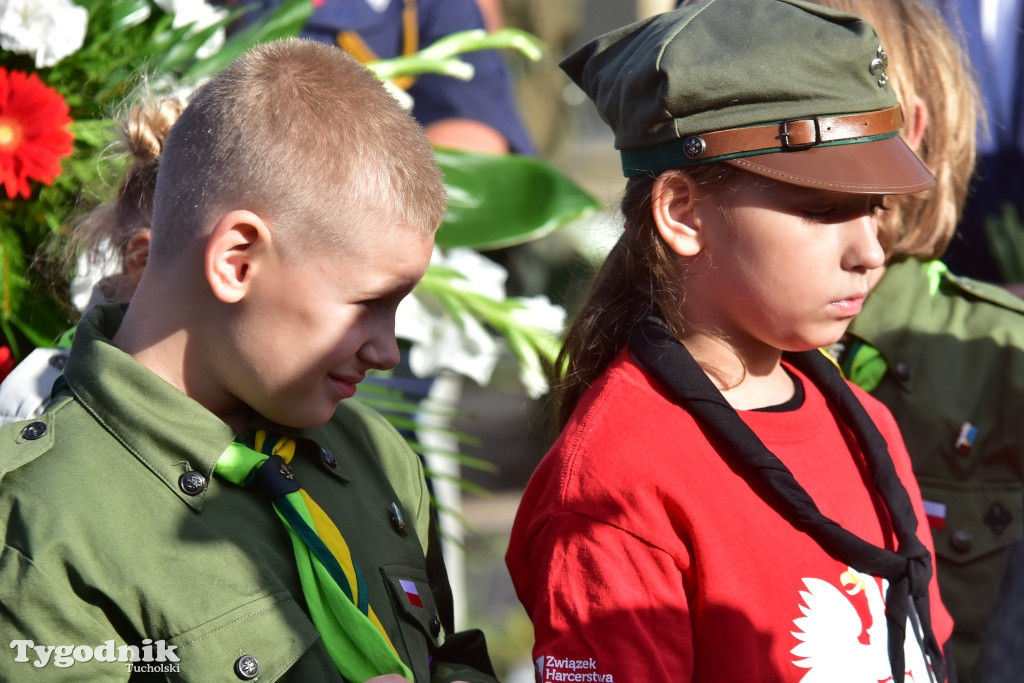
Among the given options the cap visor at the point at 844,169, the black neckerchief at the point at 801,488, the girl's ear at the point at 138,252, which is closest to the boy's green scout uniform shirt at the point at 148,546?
the girl's ear at the point at 138,252

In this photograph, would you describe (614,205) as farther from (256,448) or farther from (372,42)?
(372,42)

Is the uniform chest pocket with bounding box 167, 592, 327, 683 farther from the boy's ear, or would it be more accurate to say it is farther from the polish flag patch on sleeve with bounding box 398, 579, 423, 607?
the boy's ear

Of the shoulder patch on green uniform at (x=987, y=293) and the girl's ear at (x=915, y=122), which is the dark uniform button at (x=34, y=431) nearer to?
the girl's ear at (x=915, y=122)

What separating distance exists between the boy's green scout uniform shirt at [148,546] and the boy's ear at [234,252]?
0.16 meters

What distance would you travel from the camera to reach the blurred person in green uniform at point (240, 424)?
57.1 inches

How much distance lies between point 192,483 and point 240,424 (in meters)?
0.19

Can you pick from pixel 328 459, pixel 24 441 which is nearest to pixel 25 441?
pixel 24 441

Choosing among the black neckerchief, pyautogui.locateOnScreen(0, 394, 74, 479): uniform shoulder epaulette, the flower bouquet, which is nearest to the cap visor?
the black neckerchief

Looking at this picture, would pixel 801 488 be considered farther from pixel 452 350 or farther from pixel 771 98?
pixel 452 350

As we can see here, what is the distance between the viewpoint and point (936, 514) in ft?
7.63

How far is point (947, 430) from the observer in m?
2.31

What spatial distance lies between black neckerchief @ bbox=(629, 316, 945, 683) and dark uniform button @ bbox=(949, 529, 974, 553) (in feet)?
1.53

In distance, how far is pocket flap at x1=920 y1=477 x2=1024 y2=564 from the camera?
2.29 m

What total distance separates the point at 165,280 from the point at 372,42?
2.04 metres
